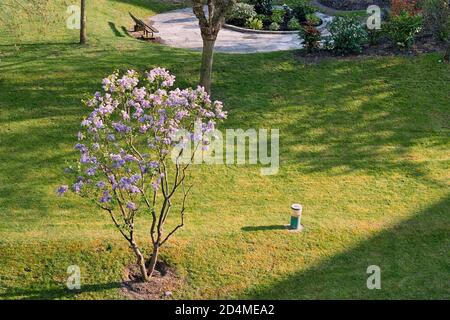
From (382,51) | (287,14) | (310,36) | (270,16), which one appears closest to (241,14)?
(270,16)

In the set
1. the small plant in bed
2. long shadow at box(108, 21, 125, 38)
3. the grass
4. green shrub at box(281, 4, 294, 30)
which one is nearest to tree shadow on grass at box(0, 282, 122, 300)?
the grass

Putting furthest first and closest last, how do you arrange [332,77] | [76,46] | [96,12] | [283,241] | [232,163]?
[96,12]
[76,46]
[332,77]
[232,163]
[283,241]

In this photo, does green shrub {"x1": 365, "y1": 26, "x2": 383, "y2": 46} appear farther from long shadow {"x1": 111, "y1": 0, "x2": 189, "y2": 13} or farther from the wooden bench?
long shadow {"x1": 111, "y1": 0, "x2": 189, "y2": 13}

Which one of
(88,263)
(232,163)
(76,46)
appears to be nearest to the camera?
(88,263)

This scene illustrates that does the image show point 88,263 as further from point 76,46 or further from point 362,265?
point 76,46

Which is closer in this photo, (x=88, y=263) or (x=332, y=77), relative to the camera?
(x=88, y=263)

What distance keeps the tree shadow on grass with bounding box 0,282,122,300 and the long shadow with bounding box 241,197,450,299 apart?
2897mm

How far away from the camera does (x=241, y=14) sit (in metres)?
26.2

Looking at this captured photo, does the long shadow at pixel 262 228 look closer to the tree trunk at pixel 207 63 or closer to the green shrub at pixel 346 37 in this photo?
the tree trunk at pixel 207 63

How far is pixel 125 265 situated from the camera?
12.4 meters

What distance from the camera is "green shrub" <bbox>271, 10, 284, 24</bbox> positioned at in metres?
26.1

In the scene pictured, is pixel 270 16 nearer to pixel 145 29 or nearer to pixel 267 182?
pixel 145 29
